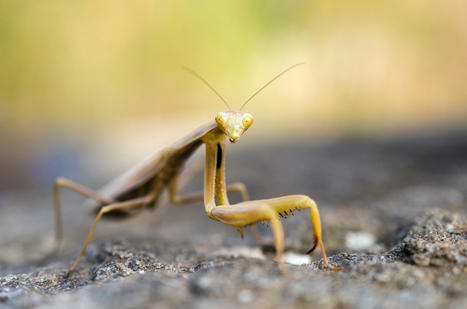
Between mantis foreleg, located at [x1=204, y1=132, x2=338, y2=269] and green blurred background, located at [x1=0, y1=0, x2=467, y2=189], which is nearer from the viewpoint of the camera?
mantis foreleg, located at [x1=204, y1=132, x2=338, y2=269]

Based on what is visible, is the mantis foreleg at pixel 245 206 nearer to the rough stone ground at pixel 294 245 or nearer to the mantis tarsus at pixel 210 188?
the mantis tarsus at pixel 210 188

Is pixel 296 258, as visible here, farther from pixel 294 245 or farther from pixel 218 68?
pixel 218 68

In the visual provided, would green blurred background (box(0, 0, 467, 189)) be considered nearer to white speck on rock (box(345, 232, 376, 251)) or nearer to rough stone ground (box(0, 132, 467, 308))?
rough stone ground (box(0, 132, 467, 308))

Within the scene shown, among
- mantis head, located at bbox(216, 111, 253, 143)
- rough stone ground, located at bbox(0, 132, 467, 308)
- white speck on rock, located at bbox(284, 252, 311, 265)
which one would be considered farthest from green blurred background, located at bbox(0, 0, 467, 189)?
mantis head, located at bbox(216, 111, 253, 143)

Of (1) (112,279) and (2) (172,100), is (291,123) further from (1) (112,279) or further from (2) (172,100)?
(1) (112,279)

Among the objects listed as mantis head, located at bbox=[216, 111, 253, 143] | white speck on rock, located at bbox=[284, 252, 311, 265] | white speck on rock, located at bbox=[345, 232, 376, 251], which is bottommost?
white speck on rock, located at bbox=[284, 252, 311, 265]

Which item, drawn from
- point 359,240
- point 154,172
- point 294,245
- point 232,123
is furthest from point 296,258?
point 154,172

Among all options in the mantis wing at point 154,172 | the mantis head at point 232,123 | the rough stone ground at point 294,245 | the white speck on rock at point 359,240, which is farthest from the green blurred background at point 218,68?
the mantis head at point 232,123
